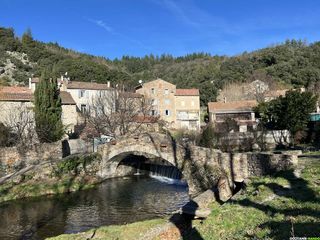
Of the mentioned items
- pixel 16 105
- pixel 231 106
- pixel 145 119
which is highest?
pixel 231 106

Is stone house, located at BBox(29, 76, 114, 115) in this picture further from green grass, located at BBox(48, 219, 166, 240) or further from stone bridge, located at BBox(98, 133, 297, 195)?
green grass, located at BBox(48, 219, 166, 240)

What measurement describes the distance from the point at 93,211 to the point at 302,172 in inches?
478

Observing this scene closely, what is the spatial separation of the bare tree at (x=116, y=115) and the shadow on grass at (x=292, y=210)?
24603 mm

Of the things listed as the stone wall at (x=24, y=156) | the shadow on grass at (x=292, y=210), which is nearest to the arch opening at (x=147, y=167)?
the stone wall at (x=24, y=156)

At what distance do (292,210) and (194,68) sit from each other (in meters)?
110

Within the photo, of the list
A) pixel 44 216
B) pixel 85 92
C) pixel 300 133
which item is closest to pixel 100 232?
pixel 44 216

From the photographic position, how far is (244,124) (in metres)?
51.5

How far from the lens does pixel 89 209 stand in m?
21.4

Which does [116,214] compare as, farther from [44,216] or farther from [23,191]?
[23,191]

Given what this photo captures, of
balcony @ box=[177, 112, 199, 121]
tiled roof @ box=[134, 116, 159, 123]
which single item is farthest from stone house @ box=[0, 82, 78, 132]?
balcony @ box=[177, 112, 199, 121]

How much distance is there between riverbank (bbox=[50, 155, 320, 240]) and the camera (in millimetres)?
9523

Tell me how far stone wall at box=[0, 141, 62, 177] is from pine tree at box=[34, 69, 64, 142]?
676 cm

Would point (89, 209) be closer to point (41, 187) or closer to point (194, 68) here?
point (41, 187)

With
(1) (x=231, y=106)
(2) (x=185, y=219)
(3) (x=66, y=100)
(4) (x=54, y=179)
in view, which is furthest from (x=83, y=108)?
(2) (x=185, y=219)
